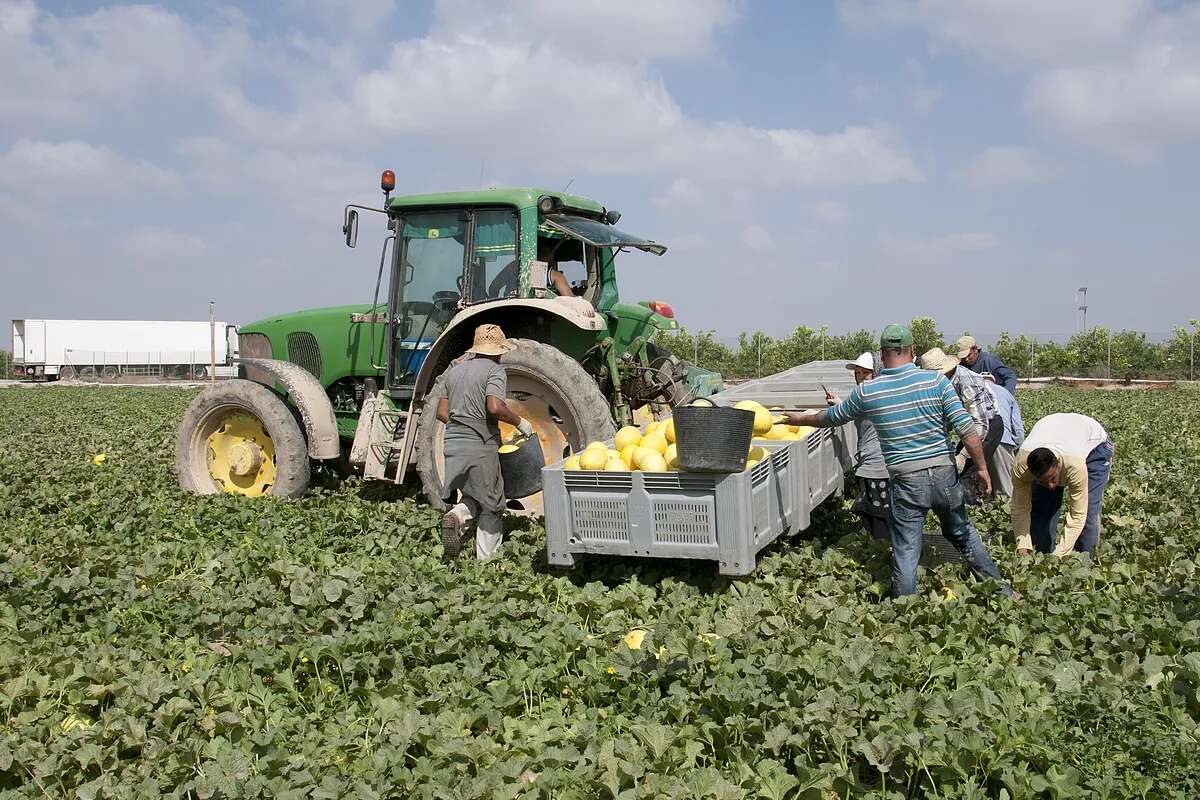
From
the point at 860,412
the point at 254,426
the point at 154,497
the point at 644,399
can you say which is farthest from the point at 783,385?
the point at 154,497

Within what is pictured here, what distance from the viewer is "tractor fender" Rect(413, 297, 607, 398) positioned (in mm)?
7539

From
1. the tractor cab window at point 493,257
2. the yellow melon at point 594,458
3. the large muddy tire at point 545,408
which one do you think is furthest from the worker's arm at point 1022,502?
the tractor cab window at point 493,257

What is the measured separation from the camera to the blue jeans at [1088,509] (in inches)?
258

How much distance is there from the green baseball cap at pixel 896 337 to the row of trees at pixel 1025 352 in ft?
111

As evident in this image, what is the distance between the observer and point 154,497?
897 cm

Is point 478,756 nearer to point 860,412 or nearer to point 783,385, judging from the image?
point 860,412

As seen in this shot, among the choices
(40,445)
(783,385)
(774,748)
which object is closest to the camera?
(774,748)

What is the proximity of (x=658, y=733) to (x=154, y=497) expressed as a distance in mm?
6830

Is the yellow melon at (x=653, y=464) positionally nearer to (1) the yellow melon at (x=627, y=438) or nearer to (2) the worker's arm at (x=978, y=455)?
(1) the yellow melon at (x=627, y=438)

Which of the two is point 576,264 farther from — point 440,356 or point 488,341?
point 488,341

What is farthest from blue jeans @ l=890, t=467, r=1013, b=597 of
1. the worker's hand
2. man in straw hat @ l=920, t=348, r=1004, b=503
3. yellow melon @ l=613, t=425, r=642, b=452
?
man in straw hat @ l=920, t=348, r=1004, b=503

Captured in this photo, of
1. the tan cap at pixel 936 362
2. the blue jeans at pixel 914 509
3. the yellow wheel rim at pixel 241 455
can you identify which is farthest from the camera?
the yellow wheel rim at pixel 241 455

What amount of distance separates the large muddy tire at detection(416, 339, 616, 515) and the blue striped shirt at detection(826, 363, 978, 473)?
7.28 ft

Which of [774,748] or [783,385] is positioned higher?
[783,385]
